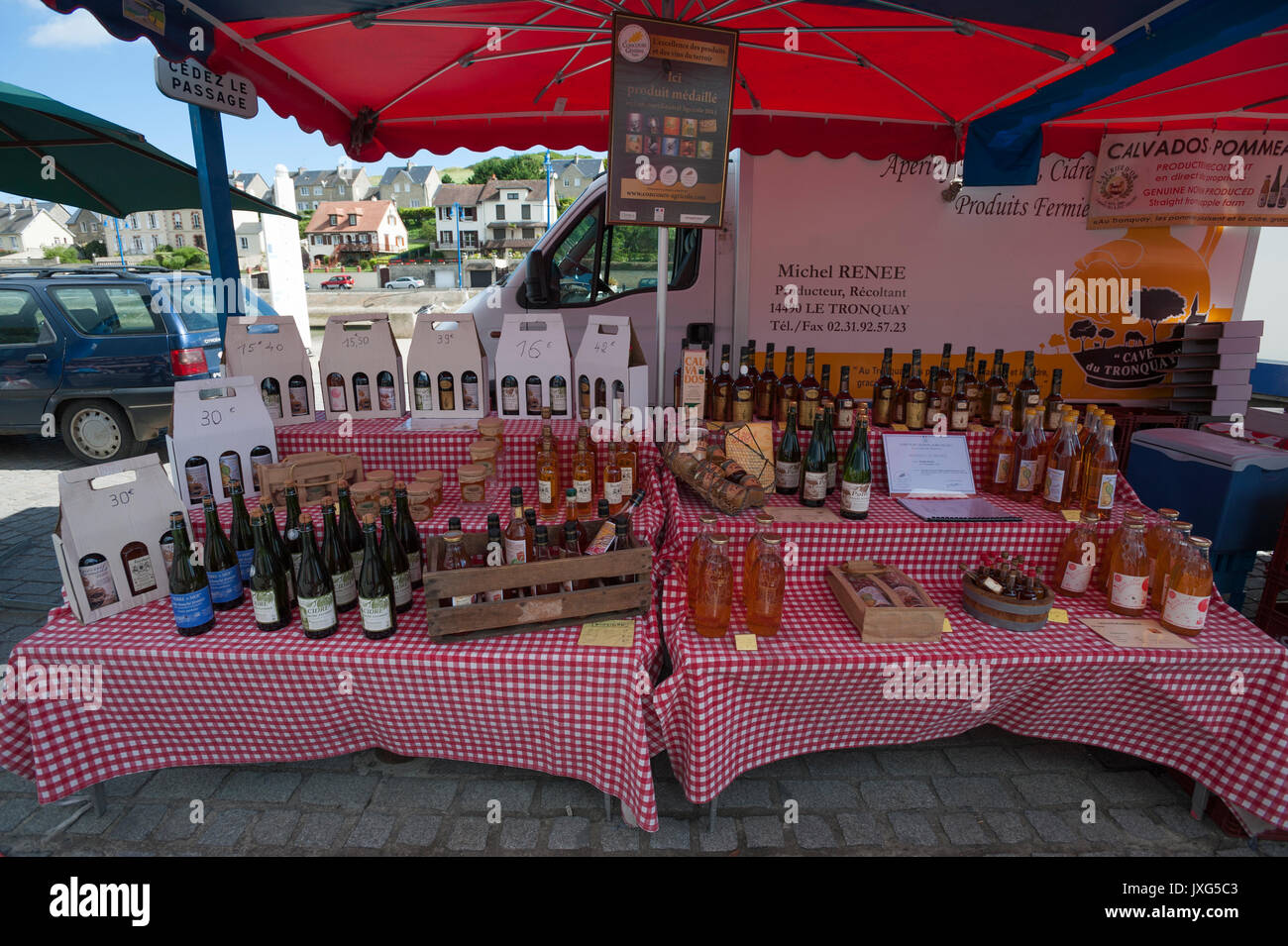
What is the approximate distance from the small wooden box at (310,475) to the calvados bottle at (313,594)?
0.57 meters

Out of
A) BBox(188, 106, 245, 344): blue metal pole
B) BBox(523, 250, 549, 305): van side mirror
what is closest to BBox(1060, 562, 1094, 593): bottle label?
BBox(523, 250, 549, 305): van side mirror

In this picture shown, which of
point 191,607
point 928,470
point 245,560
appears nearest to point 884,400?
point 928,470

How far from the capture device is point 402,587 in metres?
2.41

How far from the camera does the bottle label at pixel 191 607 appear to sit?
Answer: 219 centimetres

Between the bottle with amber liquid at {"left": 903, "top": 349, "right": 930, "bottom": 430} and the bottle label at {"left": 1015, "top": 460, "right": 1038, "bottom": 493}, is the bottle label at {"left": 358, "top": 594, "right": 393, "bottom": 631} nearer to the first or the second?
the bottle with amber liquid at {"left": 903, "top": 349, "right": 930, "bottom": 430}

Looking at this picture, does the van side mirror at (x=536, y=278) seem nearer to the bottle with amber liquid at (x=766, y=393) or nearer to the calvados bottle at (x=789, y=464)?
the bottle with amber liquid at (x=766, y=393)

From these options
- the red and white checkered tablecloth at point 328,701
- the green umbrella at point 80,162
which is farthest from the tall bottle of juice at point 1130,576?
the green umbrella at point 80,162

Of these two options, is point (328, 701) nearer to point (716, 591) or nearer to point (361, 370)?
point (716, 591)

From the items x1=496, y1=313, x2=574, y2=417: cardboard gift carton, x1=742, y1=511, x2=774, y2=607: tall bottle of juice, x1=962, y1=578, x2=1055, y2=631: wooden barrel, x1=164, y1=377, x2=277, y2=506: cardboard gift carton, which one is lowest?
x1=962, y1=578, x2=1055, y2=631: wooden barrel

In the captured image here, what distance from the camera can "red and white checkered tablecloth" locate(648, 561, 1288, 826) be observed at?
2193 mm

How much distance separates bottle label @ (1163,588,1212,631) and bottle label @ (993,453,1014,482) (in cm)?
87

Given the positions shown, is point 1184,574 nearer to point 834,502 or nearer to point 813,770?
point 834,502
